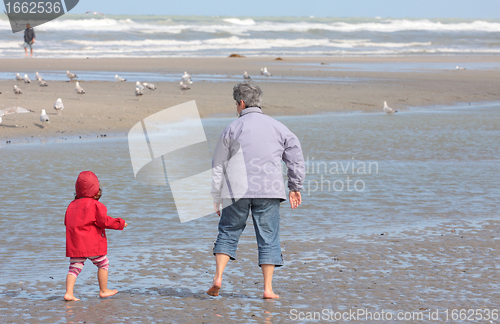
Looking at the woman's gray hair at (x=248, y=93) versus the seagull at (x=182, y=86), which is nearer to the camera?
Answer: the woman's gray hair at (x=248, y=93)

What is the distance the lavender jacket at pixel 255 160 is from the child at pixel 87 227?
2.68ft

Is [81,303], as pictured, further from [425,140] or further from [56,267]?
[425,140]

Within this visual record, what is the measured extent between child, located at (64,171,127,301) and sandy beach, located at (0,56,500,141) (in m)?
8.20

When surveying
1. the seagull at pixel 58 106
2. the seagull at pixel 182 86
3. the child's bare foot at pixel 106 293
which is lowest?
the child's bare foot at pixel 106 293

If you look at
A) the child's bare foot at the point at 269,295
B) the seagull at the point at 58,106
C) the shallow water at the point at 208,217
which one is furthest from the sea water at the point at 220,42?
the child's bare foot at the point at 269,295

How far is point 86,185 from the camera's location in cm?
482

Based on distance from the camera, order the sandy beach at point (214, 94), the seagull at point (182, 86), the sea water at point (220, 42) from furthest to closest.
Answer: the sea water at point (220, 42)
the seagull at point (182, 86)
the sandy beach at point (214, 94)

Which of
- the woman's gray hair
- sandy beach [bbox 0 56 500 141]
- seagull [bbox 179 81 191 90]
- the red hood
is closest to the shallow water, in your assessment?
the red hood

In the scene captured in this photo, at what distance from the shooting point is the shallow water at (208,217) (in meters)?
5.50

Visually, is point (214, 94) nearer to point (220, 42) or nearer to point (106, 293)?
point (106, 293)

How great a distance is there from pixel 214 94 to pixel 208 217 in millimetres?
12635

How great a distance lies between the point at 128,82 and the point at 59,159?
12449 mm

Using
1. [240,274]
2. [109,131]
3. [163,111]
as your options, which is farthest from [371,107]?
[240,274]

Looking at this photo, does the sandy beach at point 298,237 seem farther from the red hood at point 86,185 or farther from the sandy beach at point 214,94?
the red hood at point 86,185
